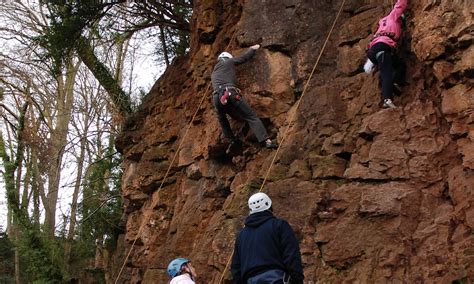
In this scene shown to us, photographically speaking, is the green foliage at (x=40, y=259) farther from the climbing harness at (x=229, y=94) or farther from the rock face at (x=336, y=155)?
the climbing harness at (x=229, y=94)

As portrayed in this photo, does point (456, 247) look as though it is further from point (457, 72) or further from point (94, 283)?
point (94, 283)

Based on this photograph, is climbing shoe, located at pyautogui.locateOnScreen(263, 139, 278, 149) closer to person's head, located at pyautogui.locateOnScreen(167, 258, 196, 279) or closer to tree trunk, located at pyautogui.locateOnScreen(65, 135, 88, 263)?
person's head, located at pyautogui.locateOnScreen(167, 258, 196, 279)

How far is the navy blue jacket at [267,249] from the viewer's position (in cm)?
503

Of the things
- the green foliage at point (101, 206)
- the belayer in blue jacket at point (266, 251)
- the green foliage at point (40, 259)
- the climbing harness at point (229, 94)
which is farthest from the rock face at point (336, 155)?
the green foliage at point (40, 259)

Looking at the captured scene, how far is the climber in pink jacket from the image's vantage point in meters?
7.23

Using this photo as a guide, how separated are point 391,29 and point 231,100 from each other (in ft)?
8.88

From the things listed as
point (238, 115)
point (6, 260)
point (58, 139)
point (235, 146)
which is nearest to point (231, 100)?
point (238, 115)

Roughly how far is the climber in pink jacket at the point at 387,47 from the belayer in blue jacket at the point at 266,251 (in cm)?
275

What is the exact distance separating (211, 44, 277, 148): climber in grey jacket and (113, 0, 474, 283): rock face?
0.23 metres

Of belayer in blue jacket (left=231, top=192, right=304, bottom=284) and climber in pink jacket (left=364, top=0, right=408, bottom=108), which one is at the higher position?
climber in pink jacket (left=364, top=0, right=408, bottom=108)

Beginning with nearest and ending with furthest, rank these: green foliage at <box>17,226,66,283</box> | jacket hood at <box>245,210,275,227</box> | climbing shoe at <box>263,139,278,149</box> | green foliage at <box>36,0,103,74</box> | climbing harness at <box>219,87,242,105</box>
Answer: jacket hood at <box>245,210,275,227</box> < climbing shoe at <box>263,139,278,149</box> < climbing harness at <box>219,87,242,105</box> < green foliage at <box>36,0,103,74</box> < green foliage at <box>17,226,66,283</box>

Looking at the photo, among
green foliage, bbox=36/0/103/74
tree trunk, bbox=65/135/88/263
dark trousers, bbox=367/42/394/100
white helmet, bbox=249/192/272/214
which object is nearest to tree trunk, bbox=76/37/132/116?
green foliage, bbox=36/0/103/74

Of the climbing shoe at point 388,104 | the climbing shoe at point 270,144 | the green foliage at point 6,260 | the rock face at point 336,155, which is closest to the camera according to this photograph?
the rock face at point 336,155

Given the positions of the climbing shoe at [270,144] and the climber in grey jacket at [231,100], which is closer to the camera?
the climbing shoe at [270,144]
